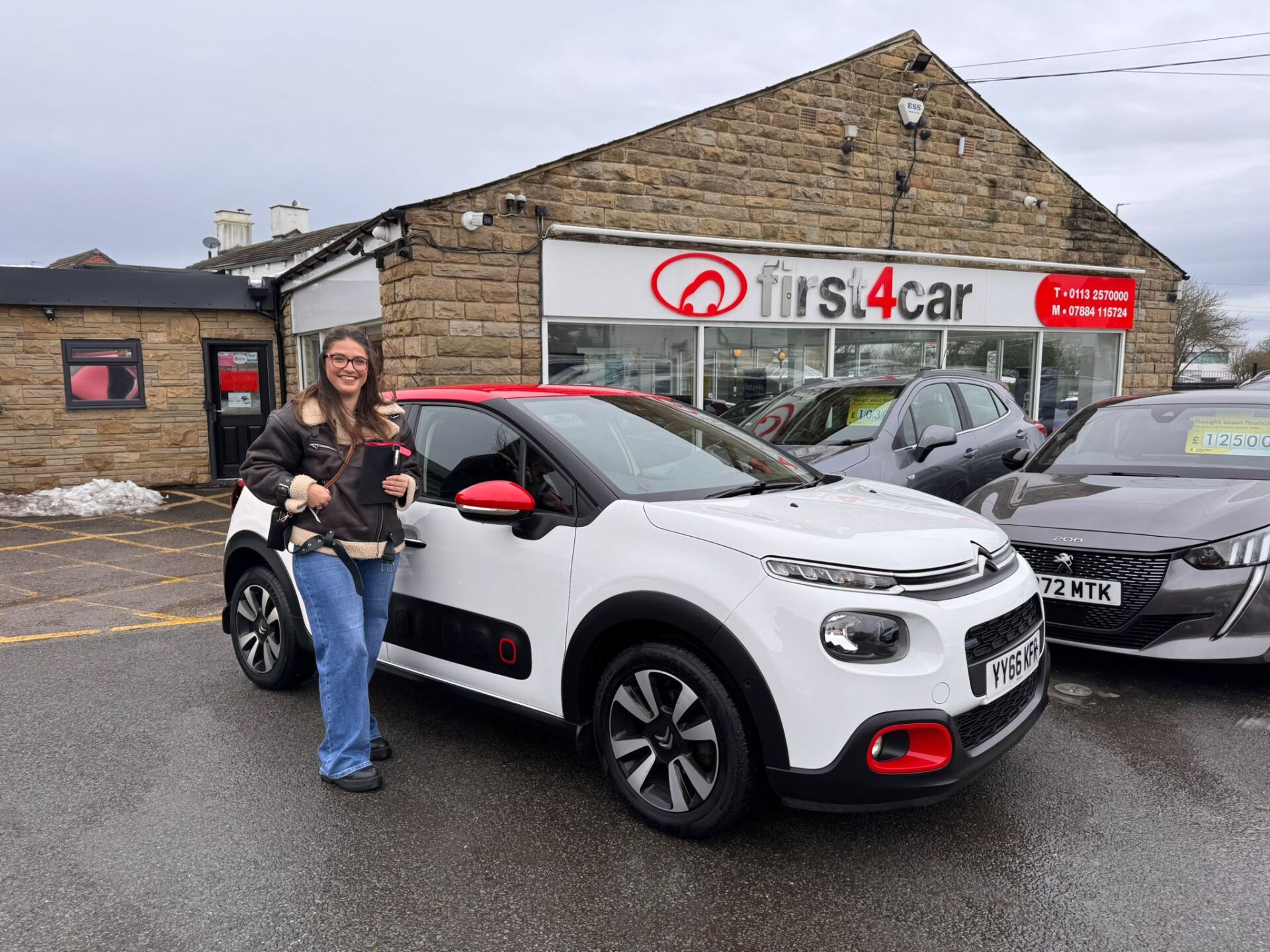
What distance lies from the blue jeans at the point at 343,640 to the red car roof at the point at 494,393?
0.78 meters

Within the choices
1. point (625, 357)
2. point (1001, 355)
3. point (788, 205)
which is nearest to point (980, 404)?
point (625, 357)

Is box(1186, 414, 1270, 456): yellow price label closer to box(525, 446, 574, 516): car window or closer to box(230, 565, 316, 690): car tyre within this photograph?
box(525, 446, 574, 516): car window

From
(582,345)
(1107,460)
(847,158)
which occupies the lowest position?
(1107,460)

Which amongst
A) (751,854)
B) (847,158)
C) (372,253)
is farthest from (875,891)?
(847,158)

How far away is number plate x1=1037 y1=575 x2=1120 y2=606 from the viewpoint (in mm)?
4242

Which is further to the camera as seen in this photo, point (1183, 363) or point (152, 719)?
point (1183, 363)

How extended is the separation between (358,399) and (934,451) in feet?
15.7

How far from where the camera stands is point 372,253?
30.5 ft

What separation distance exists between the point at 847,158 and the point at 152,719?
10.1 meters

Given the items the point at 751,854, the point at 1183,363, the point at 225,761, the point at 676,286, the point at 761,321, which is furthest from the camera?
the point at 1183,363

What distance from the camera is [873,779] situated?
2623 mm

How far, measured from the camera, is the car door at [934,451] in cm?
646

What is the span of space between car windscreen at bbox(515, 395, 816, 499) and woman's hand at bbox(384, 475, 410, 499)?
1.86ft

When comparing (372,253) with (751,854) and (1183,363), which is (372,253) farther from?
(1183,363)
